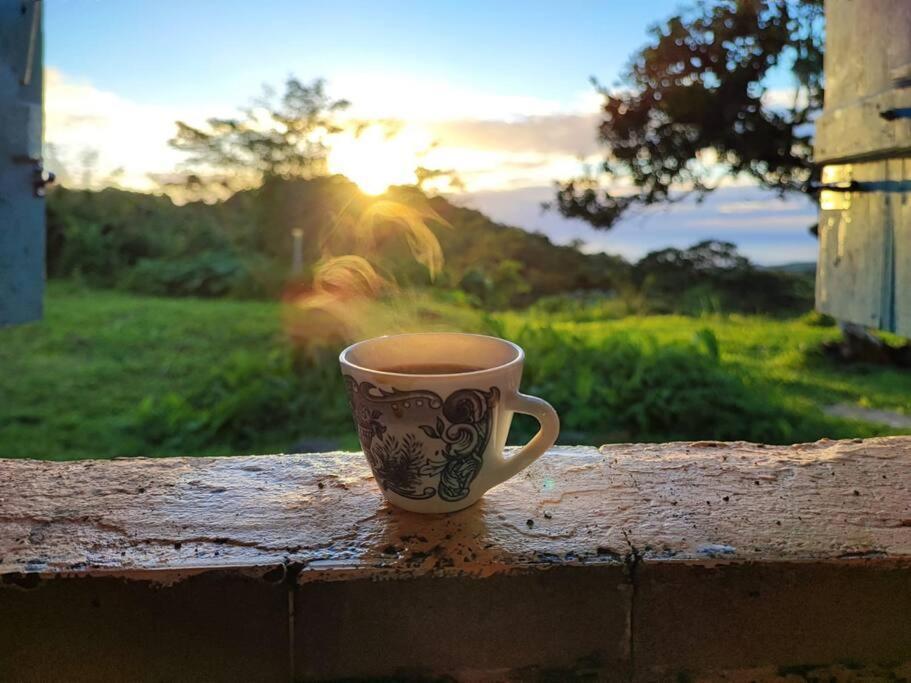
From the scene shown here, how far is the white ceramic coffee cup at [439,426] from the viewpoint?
2.84ft

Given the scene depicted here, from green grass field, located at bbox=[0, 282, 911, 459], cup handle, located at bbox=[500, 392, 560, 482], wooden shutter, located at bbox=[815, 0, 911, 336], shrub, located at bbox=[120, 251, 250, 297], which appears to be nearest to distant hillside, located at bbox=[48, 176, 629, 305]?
shrub, located at bbox=[120, 251, 250, 297]

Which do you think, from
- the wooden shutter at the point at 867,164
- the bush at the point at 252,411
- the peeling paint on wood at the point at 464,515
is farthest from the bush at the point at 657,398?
the peeling paint on wood at the point at 464,515

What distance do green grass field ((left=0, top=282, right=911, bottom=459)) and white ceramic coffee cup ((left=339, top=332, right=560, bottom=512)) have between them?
2496mm

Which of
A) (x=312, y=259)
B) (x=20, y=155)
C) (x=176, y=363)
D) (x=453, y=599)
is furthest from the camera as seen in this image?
(x=312, y=259)

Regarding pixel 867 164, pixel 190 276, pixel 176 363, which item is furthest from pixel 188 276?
pixel 867 164

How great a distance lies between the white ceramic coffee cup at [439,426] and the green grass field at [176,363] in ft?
8.19

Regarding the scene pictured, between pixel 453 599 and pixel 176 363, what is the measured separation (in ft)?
15.5

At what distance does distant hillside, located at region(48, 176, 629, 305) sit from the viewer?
6.89 meters

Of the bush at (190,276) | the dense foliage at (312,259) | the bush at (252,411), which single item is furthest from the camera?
the bush at (190,276)

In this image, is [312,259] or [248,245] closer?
[312,259]

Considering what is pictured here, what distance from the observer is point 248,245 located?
27.1 feet

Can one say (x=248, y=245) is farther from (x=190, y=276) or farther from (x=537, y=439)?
(x=537, y=439)

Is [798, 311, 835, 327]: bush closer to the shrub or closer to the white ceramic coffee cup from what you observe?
the shrub

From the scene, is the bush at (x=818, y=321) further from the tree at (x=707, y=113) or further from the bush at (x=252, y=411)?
the bush at (x=252, y=411)
